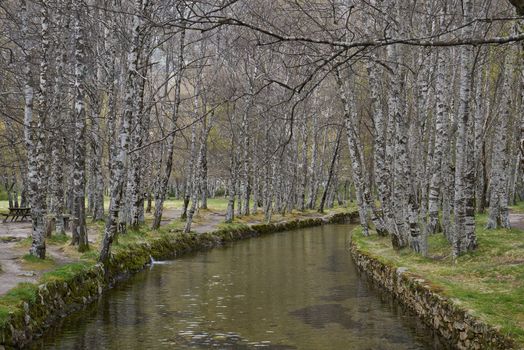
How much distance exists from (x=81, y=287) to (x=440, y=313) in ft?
26.6

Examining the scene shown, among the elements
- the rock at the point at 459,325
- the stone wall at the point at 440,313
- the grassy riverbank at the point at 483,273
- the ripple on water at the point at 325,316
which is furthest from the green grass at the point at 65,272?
the rock at the point at 459,325

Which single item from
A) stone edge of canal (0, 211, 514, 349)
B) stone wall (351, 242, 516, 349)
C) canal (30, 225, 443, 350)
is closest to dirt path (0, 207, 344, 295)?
stone edge of canal (0, 211, 514, 349)

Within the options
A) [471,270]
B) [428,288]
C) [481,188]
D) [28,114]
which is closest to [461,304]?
[428,288]

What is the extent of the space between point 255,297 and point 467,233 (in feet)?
19.7

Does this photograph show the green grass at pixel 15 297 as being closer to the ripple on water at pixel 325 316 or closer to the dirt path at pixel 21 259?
the dirt path at pixel 21 259

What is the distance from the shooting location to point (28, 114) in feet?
44.5

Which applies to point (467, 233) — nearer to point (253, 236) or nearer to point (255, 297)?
point (255, 297)

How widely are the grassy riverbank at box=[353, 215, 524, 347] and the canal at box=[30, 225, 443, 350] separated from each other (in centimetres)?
100

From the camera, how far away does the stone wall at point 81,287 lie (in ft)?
30.1

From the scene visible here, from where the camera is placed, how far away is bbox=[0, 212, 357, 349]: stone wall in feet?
30.1

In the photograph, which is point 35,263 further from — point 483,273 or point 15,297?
point 483,273

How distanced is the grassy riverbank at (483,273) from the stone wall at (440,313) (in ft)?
0.42

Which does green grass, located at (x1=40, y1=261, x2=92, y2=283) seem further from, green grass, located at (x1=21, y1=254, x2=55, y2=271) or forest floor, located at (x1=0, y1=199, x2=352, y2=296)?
green grass, located at (x1=21, y1=254, x2=55, y2=271)

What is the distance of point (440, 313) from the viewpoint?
10047mm
